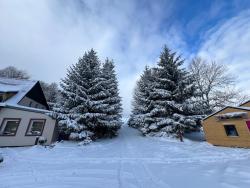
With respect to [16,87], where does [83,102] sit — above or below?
below

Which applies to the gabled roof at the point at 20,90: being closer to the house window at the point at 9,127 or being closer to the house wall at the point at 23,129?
the house wall at the point at 23,129

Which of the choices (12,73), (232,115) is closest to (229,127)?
(232,115)

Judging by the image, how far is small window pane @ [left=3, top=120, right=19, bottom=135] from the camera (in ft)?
44.1

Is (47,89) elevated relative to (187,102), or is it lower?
elevated

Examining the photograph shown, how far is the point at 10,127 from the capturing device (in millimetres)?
13688

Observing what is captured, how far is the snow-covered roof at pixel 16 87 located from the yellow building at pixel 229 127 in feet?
59.2

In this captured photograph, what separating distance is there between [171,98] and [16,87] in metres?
16.7

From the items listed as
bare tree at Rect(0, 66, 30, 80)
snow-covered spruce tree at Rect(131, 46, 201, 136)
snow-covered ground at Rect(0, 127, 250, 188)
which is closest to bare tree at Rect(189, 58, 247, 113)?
snow-covered spruce tree at Rect(131, 46, 201, 136)

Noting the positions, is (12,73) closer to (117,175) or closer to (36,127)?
(36,127)

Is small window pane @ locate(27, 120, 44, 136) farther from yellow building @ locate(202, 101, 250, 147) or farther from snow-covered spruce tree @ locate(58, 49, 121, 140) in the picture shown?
yellow building @ locate(202, 101, 250, 147)

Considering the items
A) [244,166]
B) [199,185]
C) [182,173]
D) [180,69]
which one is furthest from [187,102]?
[199,185]

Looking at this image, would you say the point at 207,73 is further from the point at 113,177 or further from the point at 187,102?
the point at 113,177

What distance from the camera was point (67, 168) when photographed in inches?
280

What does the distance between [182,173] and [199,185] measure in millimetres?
1268
